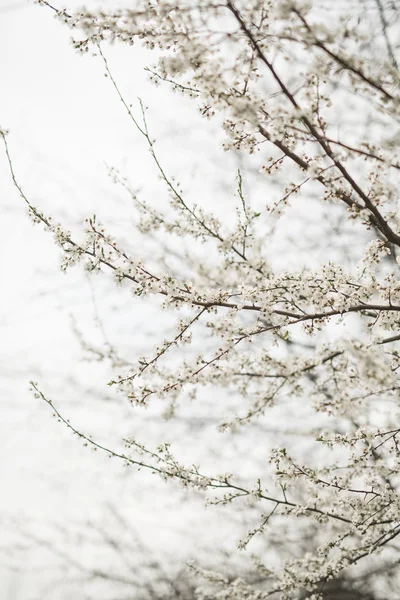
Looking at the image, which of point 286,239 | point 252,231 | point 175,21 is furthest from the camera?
point 286,239

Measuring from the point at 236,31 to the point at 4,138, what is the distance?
43.7 inches

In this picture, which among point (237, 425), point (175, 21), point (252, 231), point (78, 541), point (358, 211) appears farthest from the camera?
point (78, 541)

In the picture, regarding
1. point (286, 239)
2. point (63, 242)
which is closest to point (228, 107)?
point (63, 242)

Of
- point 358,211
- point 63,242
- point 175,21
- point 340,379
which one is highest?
point 175,21

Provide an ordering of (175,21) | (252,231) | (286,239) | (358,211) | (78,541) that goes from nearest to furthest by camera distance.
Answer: (175,21), (358,211), (252,231), (286,239), (78,541)

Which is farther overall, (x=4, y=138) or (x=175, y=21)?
(x=4, y=138)

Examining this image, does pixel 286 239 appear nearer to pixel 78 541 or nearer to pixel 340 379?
pixel 340 379

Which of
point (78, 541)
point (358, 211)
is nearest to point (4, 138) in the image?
point (358, 211)

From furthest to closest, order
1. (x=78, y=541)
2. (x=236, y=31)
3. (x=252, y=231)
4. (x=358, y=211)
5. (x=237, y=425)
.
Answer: (x=78, y=541) < (x=237, y=425) < (x=252, y=231) < (x=358, y=211) < (x=236, y=31)

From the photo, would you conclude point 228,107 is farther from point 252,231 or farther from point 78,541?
point 78,541

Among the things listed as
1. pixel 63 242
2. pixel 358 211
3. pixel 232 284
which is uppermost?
pixel 63 242

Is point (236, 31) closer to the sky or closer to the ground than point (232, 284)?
closer to the sky

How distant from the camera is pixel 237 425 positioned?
7.20ft

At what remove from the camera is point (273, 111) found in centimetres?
160
